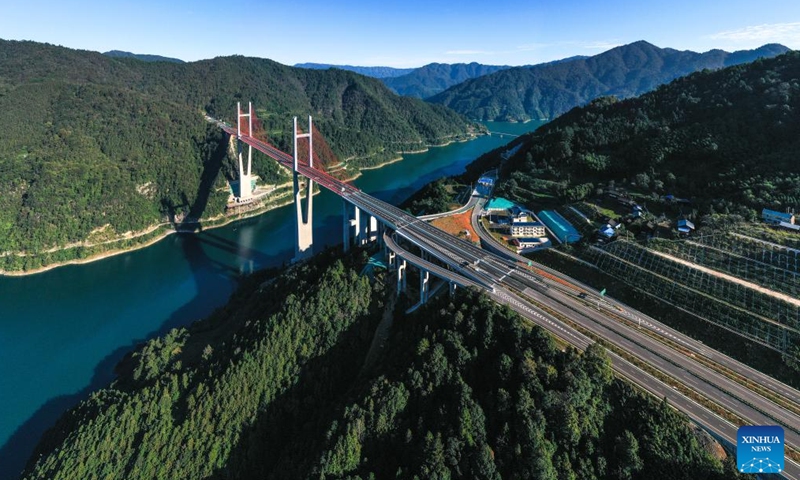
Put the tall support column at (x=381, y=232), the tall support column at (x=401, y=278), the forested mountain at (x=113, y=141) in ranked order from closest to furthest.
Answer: the tall support column at (x=401, y=278) < the tall support column at (x=381, y=232) < the forested mountain at (x=113, y=141)

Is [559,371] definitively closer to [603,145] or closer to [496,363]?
[496,363]

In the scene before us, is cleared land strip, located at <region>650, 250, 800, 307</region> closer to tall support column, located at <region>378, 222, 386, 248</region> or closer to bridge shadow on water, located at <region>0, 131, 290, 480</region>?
tall support column, located at <region>378, 222, 386, 248</region>

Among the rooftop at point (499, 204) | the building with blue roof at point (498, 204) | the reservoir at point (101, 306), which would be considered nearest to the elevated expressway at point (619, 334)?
the building with blue roof at point (498, 204)

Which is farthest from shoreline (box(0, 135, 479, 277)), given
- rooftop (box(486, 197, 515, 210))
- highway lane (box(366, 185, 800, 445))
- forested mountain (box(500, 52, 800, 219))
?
highway lane (box(366, 185, 800, 445))

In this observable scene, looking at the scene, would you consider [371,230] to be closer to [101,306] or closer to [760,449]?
[760,449]

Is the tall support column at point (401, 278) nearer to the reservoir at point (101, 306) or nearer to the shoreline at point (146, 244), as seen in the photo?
the reservoir at point (101, 306)

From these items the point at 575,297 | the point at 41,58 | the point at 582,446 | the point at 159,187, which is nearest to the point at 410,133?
the point at 159,187
